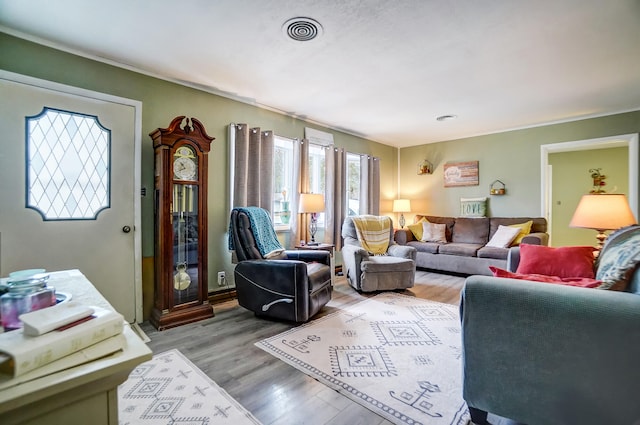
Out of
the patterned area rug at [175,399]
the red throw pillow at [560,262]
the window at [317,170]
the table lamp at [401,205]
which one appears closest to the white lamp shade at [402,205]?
the table lamp at [401,205]

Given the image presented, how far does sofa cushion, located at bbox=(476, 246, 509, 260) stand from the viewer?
165 inches

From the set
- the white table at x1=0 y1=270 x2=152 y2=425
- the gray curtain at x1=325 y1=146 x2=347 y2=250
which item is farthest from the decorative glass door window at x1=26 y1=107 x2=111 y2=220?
the gray curtain at x1=325 y1=146 x2=347 y2=250

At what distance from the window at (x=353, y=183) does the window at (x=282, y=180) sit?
1.37 metres

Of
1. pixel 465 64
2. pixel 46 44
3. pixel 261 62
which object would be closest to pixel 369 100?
pixel 465 64

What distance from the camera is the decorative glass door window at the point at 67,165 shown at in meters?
2.31

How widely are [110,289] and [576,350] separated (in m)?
3.24

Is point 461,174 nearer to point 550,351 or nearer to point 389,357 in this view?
point 389,357

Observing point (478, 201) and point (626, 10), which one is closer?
point (626, 10)

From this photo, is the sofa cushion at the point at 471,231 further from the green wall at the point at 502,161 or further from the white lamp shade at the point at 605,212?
the white lamp shade at the point at 605,212

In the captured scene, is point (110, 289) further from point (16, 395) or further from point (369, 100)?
point (369, 100)

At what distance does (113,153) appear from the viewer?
A: 8.71 ft

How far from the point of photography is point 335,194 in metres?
4.79

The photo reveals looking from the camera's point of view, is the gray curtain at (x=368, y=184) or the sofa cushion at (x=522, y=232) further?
the gray curtain at (x=368, y=184)

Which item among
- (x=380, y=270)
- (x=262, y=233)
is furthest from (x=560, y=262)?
(x=262, y=233)
